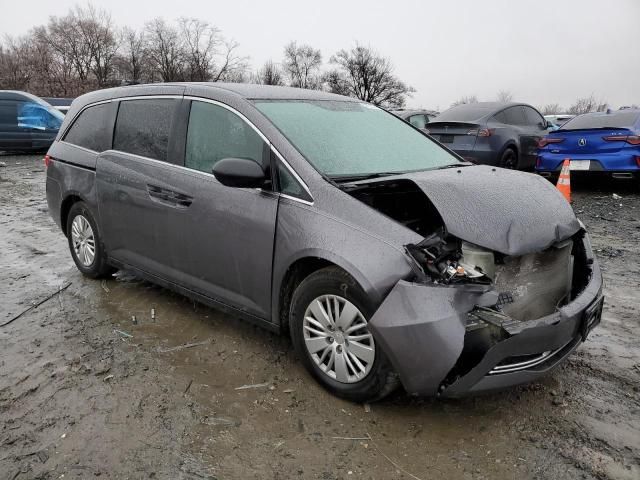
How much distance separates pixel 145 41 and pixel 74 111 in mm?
61570

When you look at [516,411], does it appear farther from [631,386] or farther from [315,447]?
[315,447]

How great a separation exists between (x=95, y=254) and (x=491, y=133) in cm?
707

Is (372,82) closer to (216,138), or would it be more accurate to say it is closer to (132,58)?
(132,58)

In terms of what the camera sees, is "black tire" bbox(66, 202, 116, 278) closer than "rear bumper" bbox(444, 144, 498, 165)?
Yes

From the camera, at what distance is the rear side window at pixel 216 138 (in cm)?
332

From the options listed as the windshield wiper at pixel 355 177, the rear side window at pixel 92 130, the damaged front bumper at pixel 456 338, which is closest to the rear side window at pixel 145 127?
the rear side window at pixel 92 130

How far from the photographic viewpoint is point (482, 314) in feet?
8.20

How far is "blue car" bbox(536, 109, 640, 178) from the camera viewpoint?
8.23 metres

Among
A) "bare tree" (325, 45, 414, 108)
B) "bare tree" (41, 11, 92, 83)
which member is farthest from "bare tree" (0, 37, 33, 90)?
"bare tree" (325, 45, 414, 108)

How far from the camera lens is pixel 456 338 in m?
2.42

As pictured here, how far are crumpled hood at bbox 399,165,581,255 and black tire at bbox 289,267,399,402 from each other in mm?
586

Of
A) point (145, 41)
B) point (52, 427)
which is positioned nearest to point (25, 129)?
point (52, 427)

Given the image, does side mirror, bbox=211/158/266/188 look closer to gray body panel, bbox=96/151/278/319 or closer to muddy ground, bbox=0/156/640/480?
gray body panel, bbox=96/151/278/319

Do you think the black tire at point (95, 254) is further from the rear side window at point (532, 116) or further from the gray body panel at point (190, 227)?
the rear side window at point (532, 116)
